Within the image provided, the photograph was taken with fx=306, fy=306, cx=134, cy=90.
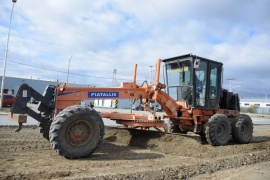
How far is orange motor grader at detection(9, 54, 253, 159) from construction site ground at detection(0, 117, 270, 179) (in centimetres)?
52

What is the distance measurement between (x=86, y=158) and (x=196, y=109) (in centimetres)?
500

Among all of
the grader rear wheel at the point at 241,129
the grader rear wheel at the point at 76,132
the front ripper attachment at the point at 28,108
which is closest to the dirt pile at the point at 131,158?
the grader rear wheel at the point at 76,132

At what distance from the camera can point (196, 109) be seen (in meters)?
11.1

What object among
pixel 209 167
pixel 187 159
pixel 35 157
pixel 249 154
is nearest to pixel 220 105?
pixel 249 154

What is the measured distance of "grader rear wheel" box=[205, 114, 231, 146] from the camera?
34.2 ft

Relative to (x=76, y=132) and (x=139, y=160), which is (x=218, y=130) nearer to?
(x=139, y=160)

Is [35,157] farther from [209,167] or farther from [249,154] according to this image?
[249,154]

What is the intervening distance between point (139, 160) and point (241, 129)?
5.76 metres

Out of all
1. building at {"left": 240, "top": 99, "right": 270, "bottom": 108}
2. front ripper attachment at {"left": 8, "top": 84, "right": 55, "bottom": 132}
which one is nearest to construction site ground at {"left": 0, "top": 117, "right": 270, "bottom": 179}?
front ripper attachment at {"left": 8, "top": 84, "right": 55, "bottom": 132}

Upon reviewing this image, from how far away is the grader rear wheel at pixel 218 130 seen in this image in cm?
1041

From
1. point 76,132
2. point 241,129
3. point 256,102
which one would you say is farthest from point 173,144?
point 256,102

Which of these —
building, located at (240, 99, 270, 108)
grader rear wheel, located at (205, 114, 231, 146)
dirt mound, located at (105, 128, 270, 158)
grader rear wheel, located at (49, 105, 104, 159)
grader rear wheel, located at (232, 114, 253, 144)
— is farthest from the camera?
building, located at (240, 99, 270, 108)

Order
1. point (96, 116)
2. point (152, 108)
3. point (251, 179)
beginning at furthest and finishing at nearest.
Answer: point (152, 108), point (96, 116), point (251, 179)

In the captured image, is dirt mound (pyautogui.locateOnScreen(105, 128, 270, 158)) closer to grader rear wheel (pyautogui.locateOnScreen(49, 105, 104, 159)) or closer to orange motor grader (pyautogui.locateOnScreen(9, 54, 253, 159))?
orange motor grader (pyautogui.locateOnScreen(9, 54, 253, 159))
